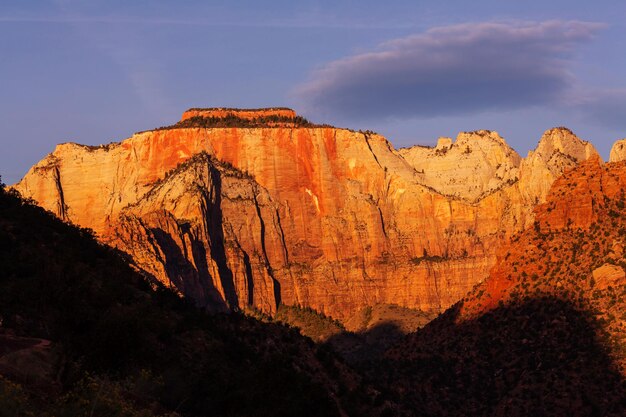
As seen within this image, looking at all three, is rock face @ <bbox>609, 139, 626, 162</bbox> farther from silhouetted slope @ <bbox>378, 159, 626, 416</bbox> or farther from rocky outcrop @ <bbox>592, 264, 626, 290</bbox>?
rocky outcrop @ <bbox>592, 264, 626, 290</bbox>

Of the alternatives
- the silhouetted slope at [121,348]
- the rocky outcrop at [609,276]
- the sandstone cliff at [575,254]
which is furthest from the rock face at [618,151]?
the silhouetted slope at [121,348]

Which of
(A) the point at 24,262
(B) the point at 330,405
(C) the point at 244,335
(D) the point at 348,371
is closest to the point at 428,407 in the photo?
(D) the point at 348,371

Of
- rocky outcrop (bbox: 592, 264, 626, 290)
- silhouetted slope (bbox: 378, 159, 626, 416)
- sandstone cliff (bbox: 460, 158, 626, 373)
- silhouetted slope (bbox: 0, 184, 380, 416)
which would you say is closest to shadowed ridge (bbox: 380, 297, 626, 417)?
silhouetted slope (bbox: 378, 159, 626, 416)

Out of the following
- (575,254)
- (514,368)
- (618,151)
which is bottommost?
(514,368)

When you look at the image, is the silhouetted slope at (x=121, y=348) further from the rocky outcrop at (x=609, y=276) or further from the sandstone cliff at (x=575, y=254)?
the rocky outcrop at (x=609, y=276)

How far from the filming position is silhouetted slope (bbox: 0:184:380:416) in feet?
186

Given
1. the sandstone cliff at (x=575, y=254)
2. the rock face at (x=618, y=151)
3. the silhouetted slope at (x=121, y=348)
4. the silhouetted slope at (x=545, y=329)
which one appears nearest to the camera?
the silhouetted slope at (x=121, y=348)

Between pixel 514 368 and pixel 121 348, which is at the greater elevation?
pixel 514 368

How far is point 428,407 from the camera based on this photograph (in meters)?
121

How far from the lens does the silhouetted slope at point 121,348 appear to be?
56750 millimetres

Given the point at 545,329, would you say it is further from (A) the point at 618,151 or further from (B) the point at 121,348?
(B) the point at 121,348

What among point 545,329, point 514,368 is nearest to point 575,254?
point 545,329

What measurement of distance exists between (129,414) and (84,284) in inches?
1078

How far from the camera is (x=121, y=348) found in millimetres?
63188
